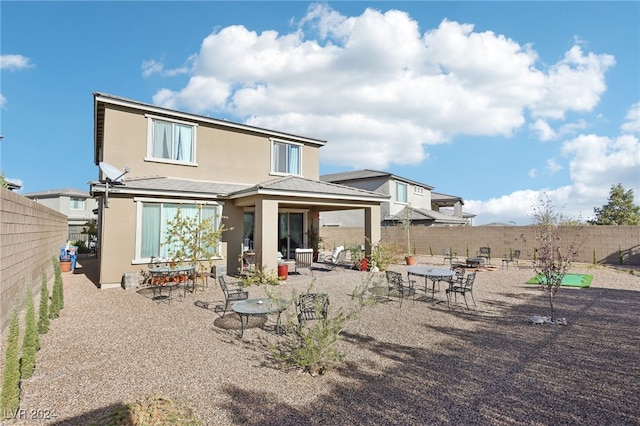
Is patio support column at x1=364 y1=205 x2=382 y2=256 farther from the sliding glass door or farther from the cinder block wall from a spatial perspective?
the cinder block wall

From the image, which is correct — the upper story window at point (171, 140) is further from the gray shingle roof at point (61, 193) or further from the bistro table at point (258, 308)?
the gray shingle roof at point (61, 193)

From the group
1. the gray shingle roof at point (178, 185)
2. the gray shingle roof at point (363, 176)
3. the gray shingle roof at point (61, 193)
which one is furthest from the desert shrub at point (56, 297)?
the gray shingle roof at point (61, 193)

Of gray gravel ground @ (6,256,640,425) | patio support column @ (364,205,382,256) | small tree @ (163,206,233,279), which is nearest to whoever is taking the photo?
gray gravel ground @ (6,256,640,425)

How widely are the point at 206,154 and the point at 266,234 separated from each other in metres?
5.99

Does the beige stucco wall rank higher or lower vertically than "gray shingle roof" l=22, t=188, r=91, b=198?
lower

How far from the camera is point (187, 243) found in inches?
488

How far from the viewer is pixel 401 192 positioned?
3450 cm

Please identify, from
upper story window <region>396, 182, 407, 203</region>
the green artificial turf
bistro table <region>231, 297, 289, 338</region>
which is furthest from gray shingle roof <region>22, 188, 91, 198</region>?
the green artificial turf

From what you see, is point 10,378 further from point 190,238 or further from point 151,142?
point 151,142

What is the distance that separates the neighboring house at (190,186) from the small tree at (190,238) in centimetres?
40

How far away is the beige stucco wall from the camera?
45.2ft

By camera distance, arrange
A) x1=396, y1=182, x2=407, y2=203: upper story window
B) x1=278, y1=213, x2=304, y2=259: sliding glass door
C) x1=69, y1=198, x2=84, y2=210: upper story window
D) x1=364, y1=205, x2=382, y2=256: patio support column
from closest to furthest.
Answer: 1. x1=364, y1=205, x2=382, y2=256: patio support column
2. x1=278, y1=213, x2=304, y2=259: sliding glass door
3. x1=396, y1=182, x2=407, y2=203: upper story window
4. x1=69, y1=198, x2=84, y2=210: upper story window

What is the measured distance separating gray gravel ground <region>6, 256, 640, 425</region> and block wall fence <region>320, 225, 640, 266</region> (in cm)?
1399

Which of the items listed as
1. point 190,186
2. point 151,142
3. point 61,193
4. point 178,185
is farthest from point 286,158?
point 61,193
